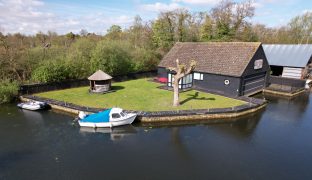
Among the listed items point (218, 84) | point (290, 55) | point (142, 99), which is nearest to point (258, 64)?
point (218, 84)

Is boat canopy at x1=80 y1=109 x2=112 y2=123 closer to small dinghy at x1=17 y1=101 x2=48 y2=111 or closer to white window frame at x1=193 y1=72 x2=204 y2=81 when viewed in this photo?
small dinghy at x1=17 y1=101 x2=48 y2=111

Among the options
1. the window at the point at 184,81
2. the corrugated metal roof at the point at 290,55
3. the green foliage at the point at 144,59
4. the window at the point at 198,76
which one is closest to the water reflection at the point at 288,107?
the corrugated metal roof at the point at 290,55

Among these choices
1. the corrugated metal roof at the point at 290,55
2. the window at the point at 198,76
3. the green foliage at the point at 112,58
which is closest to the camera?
the window at the point at 198,76

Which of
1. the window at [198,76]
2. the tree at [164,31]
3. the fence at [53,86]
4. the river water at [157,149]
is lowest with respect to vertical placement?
the river water at [157,149]

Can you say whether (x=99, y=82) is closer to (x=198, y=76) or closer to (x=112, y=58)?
(x=112, y=58)

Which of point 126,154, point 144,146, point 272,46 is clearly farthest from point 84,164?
point 272,46

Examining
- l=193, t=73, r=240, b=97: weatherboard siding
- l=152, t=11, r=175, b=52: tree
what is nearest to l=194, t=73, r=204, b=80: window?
l=193, t=73, r=240, b=97: weatherboard siding

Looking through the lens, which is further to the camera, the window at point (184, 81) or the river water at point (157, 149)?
the window at point (184, 81)

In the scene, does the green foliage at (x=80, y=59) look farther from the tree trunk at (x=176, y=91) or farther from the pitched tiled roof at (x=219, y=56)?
the tree trunk at (x=176, y=91)

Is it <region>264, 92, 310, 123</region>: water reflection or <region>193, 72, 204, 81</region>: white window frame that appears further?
<region>193, 72, 204, 81</region>: white window frame
